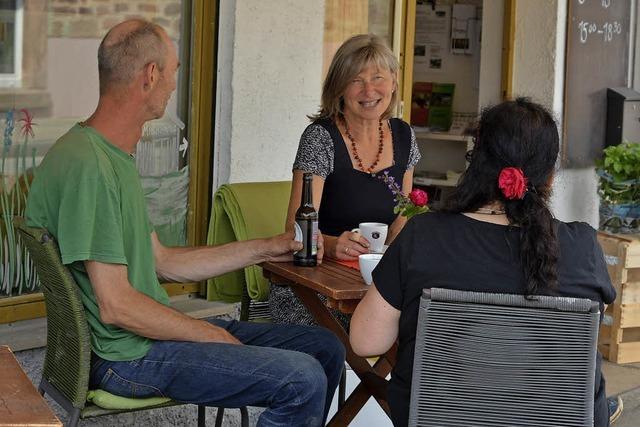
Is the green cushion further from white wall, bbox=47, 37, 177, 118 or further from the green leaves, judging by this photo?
the green leaves

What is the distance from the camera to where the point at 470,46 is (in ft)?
27.3

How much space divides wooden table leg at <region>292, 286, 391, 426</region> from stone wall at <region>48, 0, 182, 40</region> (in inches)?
61.0

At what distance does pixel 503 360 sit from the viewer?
259cm

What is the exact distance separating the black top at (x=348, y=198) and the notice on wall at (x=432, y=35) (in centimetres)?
425

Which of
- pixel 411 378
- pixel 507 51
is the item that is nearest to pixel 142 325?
pixel 411 378

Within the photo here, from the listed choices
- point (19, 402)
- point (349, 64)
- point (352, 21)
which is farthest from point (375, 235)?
point (352, 21)

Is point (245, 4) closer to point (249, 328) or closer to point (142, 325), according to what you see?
point (249, 328)

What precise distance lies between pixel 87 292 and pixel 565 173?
193 inches

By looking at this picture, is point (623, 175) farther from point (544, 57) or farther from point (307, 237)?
point (307, 237)

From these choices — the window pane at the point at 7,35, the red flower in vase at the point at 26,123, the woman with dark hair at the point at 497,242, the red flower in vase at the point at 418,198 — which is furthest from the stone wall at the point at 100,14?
the woman with dark hair at the point at 497,242

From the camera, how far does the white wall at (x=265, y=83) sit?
200 inches

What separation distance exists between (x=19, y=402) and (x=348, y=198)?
2.34 m

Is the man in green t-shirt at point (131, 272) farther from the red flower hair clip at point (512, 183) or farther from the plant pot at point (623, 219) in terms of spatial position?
the plant pot at point (623, 219)

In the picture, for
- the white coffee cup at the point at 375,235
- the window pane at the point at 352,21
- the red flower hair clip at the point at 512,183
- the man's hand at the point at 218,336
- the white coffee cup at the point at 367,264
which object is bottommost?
the man's hand at the point at 218,336
